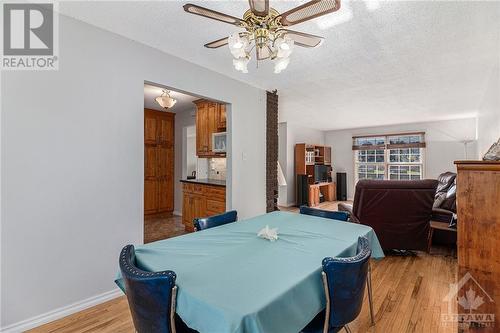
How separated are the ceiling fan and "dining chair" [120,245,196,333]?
135 cm

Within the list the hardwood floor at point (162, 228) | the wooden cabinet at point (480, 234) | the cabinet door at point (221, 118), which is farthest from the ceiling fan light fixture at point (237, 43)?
the hardwood floor at point (162, 228)

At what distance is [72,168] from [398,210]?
3.64m

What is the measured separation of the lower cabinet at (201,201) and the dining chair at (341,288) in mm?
2692

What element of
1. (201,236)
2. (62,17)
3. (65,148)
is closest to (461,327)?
(201,236)

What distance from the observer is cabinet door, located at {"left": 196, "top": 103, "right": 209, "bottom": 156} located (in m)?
4.73

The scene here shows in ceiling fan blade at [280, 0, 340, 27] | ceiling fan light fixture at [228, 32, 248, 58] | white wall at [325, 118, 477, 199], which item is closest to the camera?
ceiling fan blade at [280, 0, 340, 27]

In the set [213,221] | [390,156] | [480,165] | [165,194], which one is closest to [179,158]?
[165,194]

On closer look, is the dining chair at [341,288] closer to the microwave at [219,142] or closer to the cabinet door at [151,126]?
the microwave at [219,142]

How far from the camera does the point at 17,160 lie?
1.82 meters

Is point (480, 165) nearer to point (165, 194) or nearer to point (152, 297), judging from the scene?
point (152, 297)

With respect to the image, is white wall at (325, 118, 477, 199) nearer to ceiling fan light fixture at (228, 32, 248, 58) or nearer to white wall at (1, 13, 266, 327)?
white wall at (1, 13, 266, 327)

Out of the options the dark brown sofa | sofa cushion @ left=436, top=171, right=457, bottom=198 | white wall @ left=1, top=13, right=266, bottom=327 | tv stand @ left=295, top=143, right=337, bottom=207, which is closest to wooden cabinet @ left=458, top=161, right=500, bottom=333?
the dark brown sofa

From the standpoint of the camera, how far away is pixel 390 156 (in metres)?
7.77

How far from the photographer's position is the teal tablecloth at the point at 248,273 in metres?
0.92
